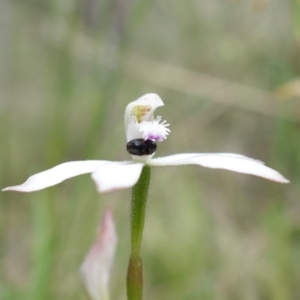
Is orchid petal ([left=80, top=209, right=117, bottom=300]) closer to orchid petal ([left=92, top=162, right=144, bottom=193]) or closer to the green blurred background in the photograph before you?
orchid petal ([left=92, top=162, right=144, bottom=193])

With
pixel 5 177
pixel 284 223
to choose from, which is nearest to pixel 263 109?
pixel 284 223

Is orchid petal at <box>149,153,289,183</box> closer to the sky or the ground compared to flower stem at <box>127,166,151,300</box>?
closer to the sky

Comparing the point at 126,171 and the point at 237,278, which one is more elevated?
the point at 237,278

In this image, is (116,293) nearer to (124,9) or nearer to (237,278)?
(237,278)

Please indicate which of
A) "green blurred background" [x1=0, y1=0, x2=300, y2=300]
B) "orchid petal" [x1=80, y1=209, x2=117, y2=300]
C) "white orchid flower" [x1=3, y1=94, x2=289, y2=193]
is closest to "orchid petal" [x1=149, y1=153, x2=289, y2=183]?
"white orchid flower" [x1=3, y1=94, x2=289, y2=193]

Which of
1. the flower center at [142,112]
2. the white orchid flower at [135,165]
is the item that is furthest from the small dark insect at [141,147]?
the flower center at [142,112]

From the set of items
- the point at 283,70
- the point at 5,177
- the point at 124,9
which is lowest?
the point at 5,177
